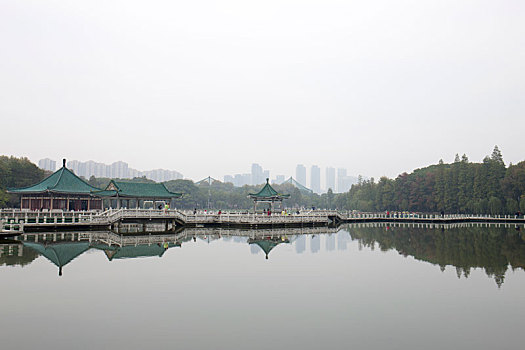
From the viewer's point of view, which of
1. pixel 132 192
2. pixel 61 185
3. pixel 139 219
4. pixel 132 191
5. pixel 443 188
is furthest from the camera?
pixel 443 188

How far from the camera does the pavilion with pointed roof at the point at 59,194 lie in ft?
156

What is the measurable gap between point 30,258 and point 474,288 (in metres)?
20.3

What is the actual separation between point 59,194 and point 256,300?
41350mm

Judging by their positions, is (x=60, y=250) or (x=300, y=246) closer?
(x=60, y=250)

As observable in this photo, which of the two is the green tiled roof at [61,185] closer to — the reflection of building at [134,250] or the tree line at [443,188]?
the tree line at [443,188]

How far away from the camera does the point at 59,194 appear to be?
48.3 m

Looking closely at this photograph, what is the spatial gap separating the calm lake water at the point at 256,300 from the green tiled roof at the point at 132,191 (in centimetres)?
1896

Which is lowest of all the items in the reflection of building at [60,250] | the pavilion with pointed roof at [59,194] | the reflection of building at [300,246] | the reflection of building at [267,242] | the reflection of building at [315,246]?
the reflection of building at [315,246]

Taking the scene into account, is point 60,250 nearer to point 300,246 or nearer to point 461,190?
point 300,246

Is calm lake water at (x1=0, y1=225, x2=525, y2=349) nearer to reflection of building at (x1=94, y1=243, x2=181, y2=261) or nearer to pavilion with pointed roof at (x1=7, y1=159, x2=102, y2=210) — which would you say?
reflection of building at (x1=94, y1=243, x2=181, y2=261)

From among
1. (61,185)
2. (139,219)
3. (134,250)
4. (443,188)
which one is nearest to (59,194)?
(61,185)

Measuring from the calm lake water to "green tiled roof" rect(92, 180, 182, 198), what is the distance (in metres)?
19.0

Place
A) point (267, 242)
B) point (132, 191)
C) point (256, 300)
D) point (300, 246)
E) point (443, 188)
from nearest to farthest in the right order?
1. point (256, 300)
2. point (300, 246)
3. point (267, 242)
4. point (132, 191)
5. point (443, 188)

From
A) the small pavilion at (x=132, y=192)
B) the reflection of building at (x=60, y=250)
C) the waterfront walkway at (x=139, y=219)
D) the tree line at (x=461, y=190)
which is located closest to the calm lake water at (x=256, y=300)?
the reflection of building at (x=60, y=250)
